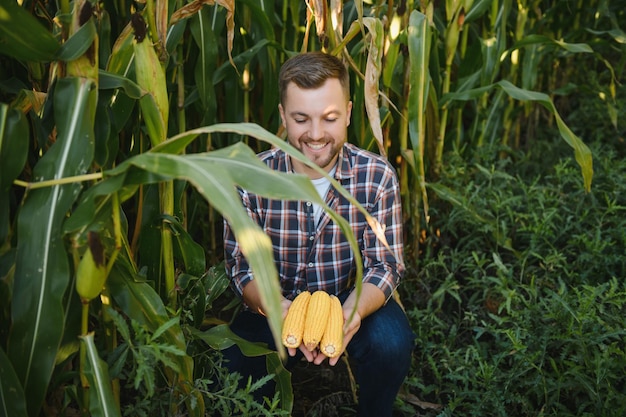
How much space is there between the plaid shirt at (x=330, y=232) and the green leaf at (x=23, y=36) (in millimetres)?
798

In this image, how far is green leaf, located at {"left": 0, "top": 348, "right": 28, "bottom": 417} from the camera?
1344 mm

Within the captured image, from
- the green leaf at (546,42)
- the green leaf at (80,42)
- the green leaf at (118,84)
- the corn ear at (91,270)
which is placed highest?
the green leaf at (546,42)

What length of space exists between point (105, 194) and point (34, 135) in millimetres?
710

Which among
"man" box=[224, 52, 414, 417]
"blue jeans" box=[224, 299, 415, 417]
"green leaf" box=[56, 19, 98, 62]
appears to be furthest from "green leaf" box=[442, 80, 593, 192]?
"green leaf" box=[56, 19, 98, 62]

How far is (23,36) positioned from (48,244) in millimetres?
435

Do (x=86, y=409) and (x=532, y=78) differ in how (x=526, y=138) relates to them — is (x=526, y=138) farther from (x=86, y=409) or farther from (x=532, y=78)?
(x=86, y=409)

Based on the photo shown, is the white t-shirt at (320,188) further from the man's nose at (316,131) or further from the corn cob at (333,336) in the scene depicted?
the corn cob at (333,336)

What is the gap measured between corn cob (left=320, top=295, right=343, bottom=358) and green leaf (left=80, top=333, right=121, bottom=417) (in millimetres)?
548

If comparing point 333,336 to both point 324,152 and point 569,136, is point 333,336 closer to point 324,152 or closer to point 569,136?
point 324,152

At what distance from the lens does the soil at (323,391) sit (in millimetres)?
2211

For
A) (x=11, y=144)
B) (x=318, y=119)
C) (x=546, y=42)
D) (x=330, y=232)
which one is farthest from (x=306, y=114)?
(x=546, y=42)

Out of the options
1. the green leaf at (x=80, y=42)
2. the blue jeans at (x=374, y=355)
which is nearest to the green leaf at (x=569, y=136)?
the blue jeans at (x=374, y=355)

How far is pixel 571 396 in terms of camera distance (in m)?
2.11

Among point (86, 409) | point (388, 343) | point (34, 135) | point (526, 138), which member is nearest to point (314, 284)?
point (388, 343)
